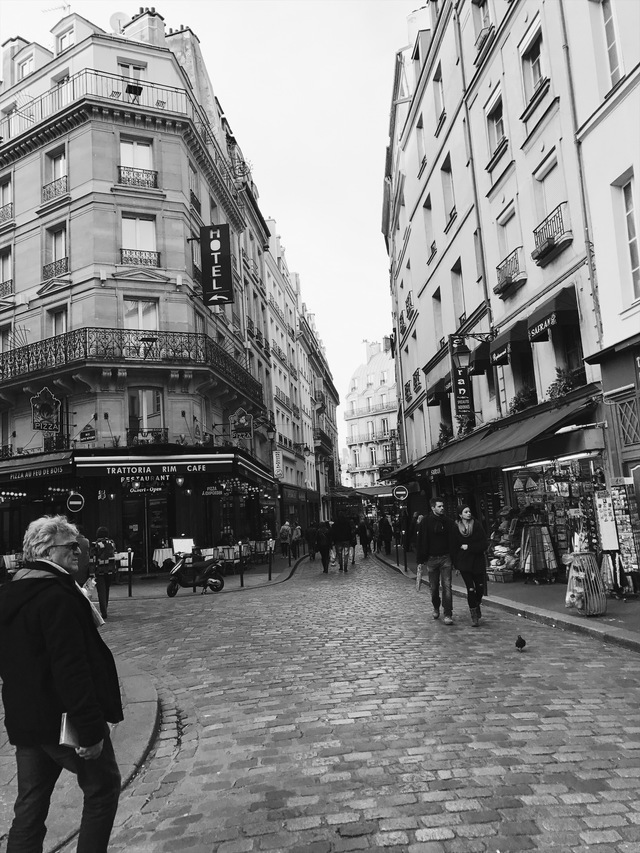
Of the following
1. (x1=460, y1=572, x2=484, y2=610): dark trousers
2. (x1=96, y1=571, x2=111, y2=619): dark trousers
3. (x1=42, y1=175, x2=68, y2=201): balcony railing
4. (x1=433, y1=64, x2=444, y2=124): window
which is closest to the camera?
(x1=460, y1=572, x2=484, y2=610): dark trousers

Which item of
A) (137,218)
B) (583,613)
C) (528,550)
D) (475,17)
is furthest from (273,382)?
(583,613)

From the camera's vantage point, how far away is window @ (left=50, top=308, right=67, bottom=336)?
23.3 m

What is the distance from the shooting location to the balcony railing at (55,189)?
78.2 feet

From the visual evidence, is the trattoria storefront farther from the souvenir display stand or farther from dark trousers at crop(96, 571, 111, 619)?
the souvenir display stand

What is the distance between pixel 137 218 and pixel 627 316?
18686 mm

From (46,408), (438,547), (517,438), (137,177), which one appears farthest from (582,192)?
(137,177)

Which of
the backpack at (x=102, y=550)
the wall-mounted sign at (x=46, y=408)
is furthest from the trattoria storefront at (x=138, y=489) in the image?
the backpack at (x=102, y=550)

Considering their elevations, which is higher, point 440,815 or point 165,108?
point 165,108

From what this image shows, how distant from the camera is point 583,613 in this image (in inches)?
338

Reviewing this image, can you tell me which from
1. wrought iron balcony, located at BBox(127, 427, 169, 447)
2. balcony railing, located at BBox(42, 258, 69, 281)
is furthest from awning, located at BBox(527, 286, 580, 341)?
balcony railing, located at BBox(42, 258, 69, 281)

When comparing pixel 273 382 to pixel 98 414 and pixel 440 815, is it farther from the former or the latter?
pixel 440 815

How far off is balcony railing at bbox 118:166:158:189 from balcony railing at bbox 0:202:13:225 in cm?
497

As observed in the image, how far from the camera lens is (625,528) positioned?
388 inches

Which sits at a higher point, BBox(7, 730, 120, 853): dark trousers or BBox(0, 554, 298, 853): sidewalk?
BBox(7, 730, 120, 853): dark trousers
